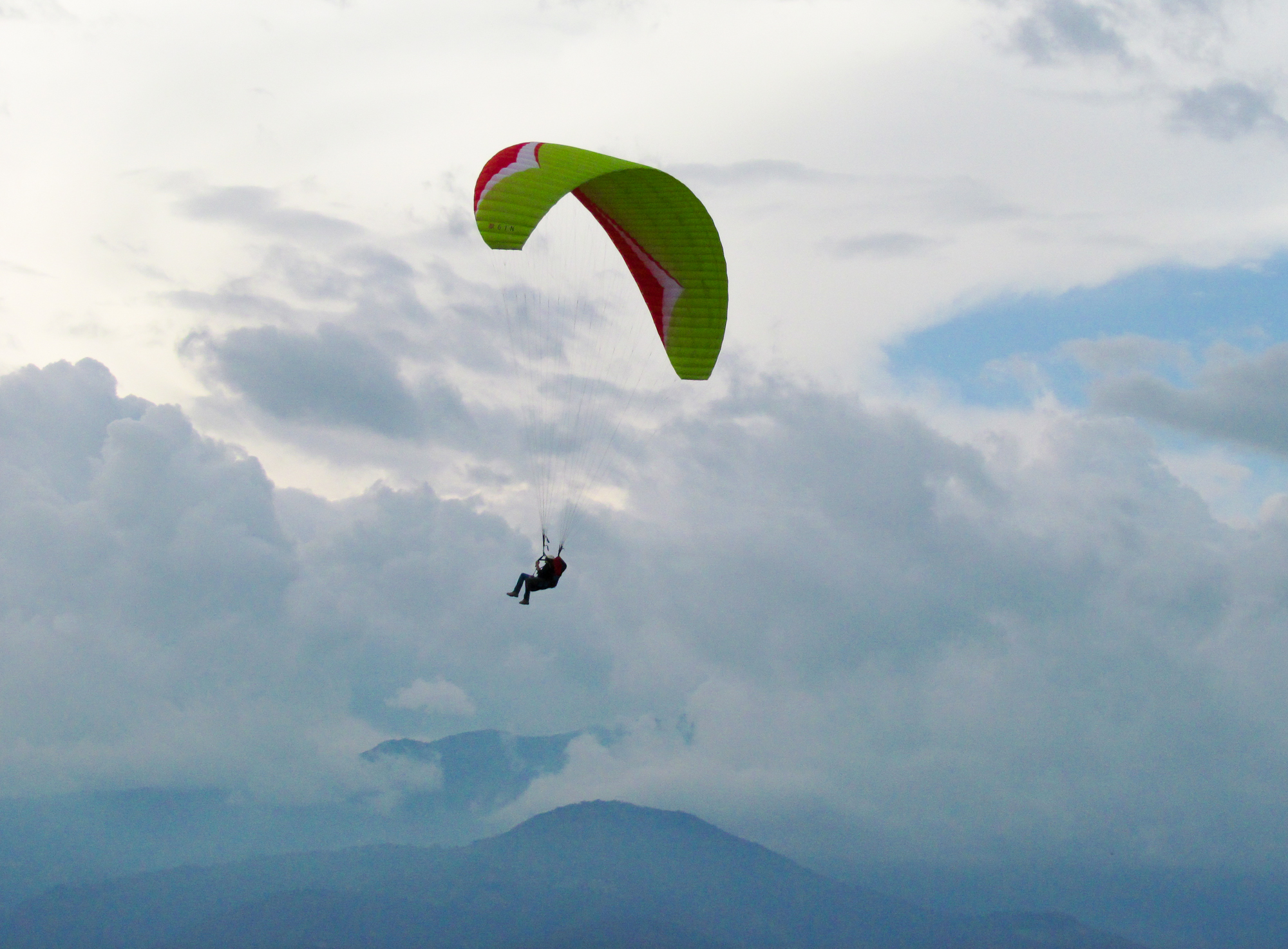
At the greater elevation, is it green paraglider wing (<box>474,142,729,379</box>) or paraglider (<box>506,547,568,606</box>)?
green paraglider wing (<box>474,142,729,379</box>)

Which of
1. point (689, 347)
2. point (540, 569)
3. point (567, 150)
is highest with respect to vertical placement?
point (567, 150)

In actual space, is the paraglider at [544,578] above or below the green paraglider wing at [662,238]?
below

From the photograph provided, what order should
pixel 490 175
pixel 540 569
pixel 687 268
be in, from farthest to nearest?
pixel 687 268 < pixel 540 569 < pixel 490 175

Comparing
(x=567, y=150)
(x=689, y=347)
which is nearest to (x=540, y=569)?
(x=689, y=347)

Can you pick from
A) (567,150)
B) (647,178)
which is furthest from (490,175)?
(647,178)

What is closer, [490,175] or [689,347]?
[490,175]

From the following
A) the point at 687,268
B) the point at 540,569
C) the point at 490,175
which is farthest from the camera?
the point at 687,268

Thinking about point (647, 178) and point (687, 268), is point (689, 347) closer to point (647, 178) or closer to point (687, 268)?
point (687, 268)

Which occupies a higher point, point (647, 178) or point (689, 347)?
point (647, 178)
